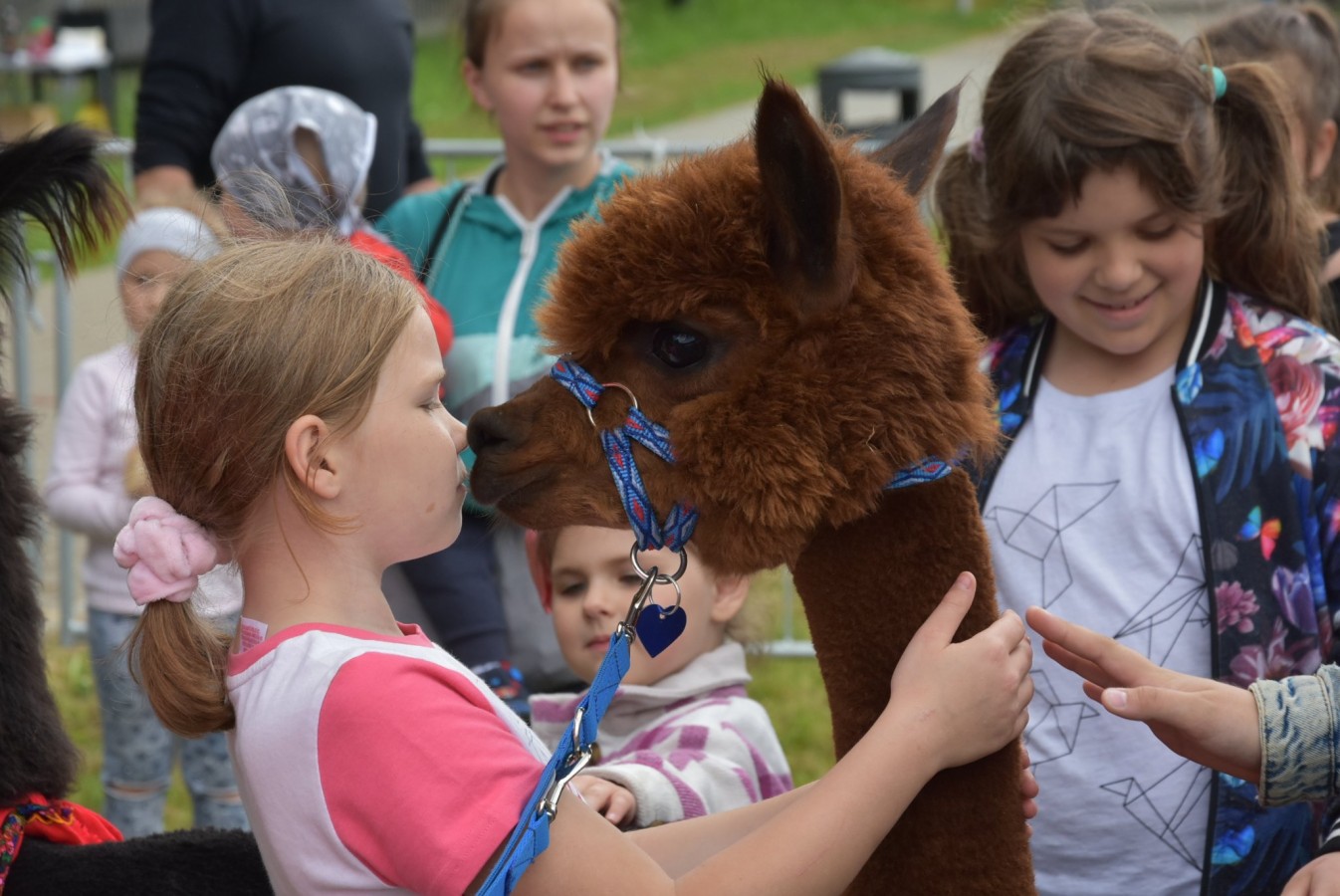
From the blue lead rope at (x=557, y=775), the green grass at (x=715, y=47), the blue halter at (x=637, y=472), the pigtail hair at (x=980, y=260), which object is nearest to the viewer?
the blue lead rope at (x=557, y=775)

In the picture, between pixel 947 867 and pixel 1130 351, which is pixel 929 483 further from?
pixel 1130 351

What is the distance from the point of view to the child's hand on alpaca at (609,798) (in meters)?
2.12

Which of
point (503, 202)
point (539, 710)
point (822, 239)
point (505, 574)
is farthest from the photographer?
point (503, 202)

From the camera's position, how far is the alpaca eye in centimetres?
162

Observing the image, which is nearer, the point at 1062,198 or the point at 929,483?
the point at 929,483

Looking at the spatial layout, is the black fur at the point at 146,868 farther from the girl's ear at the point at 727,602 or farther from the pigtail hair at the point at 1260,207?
the pigtail hair at the point at 1260,207

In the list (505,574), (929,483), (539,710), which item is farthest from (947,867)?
(505,574)

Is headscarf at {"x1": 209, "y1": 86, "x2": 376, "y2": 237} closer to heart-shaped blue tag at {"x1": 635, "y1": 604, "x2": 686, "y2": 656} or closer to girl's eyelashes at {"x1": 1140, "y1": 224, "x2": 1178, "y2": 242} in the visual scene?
girl's eyelashes at {"x1": 1140, "y1": 224, "x2": 1178, "y2": 242}

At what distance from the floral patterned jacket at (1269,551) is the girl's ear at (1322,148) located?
1618 millimetres

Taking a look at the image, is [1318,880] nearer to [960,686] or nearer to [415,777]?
[960,686]

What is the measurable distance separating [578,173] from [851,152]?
204cm

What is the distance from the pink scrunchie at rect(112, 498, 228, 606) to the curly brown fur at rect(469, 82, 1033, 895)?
32 centimetres

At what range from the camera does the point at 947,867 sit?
162 cm

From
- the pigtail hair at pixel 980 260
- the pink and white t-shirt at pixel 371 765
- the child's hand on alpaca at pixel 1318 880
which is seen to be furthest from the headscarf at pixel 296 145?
the child's hand on alpaca at pixel 1318 880
